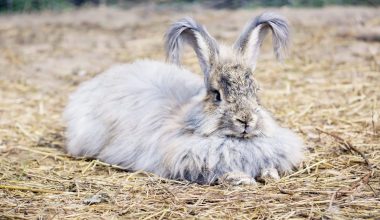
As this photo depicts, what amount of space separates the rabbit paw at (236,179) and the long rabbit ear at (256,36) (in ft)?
2.61

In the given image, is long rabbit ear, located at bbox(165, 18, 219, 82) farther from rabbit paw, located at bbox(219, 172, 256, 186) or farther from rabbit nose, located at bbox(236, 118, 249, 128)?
rabbit paw, located at bbox(219, 172, 256, 186)

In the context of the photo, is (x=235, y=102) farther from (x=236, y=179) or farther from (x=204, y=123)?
(x=236, y=179)

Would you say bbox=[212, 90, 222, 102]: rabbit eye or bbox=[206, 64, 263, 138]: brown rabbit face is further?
bbox=[212, 90, 222, 102]: rabbit eye

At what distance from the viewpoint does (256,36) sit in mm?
4605

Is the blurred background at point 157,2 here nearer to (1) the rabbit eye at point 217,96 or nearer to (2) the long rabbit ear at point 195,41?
(2) the long rabbit ear at point 195,41

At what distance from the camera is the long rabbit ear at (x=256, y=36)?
14.9 ft

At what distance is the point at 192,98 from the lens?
4.71 m

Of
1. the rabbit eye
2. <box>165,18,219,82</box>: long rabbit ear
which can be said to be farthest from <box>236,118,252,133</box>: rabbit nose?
<box>165,18,219,82</box>: long rabbit ear

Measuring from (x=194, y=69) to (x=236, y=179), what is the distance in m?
3.79

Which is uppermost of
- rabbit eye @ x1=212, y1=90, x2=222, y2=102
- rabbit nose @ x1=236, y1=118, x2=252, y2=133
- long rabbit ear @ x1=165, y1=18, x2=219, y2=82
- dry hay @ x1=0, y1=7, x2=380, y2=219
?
long rabbit ear @ x1=165, y1=18, x2=219, y2=82

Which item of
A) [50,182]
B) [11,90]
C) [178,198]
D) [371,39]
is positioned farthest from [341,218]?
[371,39]

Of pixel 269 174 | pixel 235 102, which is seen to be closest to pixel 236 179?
pixel 269 174

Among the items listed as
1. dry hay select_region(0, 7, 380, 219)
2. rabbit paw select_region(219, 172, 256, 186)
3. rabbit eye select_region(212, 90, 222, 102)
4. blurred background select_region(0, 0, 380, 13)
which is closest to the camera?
dry hay select_region(0, 7, 380, 219)

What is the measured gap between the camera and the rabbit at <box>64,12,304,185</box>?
14.0 ft
